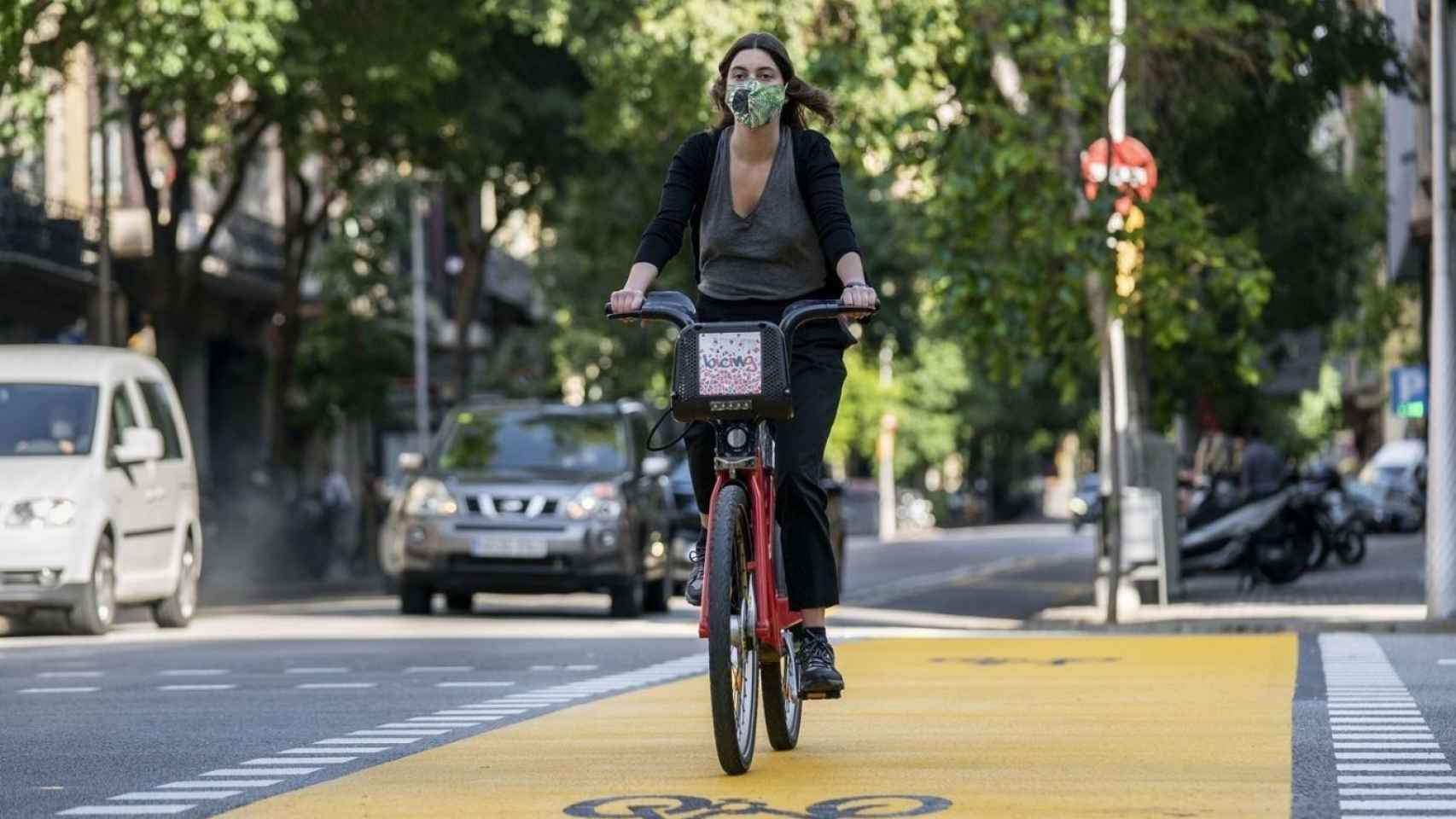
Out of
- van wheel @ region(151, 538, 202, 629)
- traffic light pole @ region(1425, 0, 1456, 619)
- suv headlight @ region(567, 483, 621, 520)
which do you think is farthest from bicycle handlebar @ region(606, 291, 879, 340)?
suv headlight @ region(567, 483, 621, 520)

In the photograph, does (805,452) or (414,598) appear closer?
(805,452)

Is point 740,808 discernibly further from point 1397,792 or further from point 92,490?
point 92,490

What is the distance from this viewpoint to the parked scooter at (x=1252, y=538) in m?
28.4

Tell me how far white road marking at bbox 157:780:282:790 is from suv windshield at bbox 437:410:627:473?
579 inches

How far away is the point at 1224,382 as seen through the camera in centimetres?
3791

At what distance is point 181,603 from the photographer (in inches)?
820

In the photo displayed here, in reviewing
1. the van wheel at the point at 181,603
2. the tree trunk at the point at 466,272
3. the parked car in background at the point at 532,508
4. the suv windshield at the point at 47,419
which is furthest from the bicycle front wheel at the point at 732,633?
the tree trunk at the point at 466,272

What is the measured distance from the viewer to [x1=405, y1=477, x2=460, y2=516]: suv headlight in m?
A: 22.6

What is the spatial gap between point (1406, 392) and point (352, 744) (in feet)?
126

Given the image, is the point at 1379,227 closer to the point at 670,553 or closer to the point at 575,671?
the point at 670,553

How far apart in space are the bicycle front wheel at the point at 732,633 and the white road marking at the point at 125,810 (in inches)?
53.1

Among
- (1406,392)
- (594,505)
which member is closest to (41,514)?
(594,505)

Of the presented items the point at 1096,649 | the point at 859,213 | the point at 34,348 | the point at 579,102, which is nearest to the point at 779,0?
the point at 579,102

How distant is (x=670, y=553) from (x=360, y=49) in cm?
879
